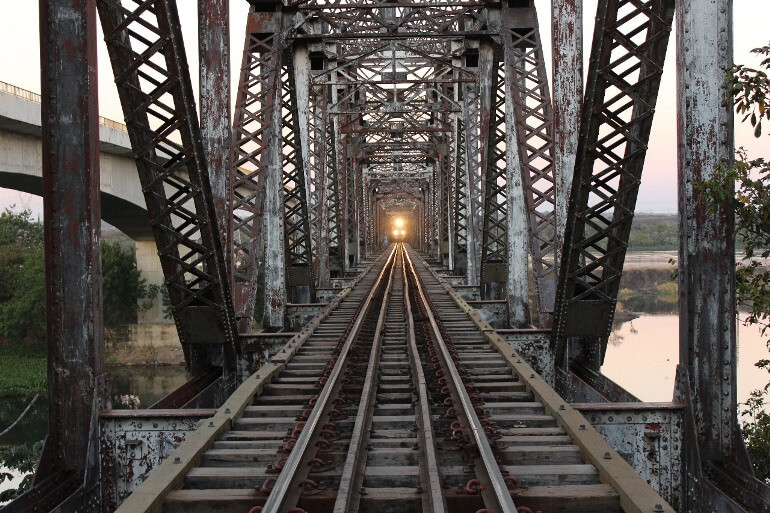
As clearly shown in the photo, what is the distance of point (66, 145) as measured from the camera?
6.04m

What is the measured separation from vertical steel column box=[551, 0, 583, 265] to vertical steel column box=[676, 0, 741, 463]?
4630mm

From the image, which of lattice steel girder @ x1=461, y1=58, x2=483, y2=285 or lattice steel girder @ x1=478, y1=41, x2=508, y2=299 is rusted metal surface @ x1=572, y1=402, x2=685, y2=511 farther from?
lattice steel girder @ x1=461, y1=58, x2=483, y2=285

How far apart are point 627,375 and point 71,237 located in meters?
34.4

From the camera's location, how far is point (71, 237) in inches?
239

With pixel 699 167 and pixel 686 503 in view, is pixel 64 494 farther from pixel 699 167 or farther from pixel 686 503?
pixel 699 167

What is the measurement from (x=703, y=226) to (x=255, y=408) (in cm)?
389

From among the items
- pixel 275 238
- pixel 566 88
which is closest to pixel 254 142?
pixel 275 238

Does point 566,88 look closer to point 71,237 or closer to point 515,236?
point 515,236

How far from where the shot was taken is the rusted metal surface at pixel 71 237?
6020 mm

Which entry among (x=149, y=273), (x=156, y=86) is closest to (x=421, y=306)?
(x=156, y=86)

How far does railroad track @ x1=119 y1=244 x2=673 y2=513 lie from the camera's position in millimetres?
4473

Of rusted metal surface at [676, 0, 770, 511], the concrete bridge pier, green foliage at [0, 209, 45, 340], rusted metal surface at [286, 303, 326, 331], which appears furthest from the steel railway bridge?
the concrete bridge pier

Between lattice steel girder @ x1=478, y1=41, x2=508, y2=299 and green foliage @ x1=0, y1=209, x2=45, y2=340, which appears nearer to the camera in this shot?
lattice steel girder @ x1=478, y1=41, x2=508, y2=299

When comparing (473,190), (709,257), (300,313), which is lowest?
(300,313)
